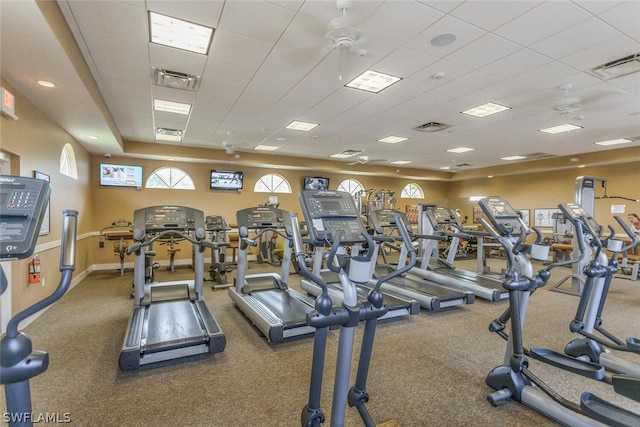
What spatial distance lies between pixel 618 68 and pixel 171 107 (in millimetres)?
5957

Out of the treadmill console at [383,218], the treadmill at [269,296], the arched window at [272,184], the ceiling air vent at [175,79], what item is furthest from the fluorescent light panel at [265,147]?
the ceiling air vent at [175,79]

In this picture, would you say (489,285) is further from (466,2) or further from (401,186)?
(401,186)

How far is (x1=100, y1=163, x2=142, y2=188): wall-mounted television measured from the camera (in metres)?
7.40

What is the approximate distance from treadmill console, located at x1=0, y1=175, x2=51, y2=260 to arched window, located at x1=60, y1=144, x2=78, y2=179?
4811 mm

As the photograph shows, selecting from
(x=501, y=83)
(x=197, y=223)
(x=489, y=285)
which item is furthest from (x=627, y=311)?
(x=197, y=223)

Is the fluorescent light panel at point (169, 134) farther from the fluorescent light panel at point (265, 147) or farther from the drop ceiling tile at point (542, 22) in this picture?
the drop ceiling tile at point (542, 22)

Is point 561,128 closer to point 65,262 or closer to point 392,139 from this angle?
point 392,139

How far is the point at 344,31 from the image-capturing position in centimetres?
270

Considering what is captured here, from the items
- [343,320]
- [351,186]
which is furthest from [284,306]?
[351,186]

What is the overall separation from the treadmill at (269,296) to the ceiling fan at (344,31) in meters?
1.78

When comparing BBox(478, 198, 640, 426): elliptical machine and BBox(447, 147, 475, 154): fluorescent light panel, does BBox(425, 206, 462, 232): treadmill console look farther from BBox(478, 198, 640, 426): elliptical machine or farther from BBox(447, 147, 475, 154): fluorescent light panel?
BBox(478, 198, 640, 426): elliptical machine

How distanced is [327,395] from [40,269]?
158 inches

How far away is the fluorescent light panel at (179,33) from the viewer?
2.80 m

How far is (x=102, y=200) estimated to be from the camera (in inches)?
291
